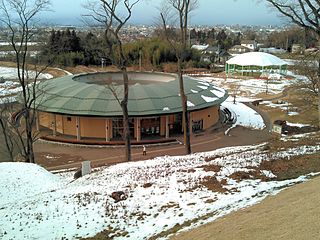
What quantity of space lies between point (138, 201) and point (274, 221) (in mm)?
5291

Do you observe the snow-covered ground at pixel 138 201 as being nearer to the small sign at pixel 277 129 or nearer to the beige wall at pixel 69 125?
the small sign at pixel 277 129

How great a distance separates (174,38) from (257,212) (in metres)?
18.0

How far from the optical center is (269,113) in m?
42.5

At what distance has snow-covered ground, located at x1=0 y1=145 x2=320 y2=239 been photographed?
416 inches

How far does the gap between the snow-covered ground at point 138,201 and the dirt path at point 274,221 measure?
A: 0.79 m

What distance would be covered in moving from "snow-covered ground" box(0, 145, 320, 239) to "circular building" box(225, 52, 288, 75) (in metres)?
62.4

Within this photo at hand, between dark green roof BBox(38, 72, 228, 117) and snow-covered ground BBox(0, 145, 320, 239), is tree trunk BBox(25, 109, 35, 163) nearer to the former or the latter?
snow-covered ground BBox(0, 145, 320, 239)

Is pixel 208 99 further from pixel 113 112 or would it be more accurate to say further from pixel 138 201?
pixel 138 201

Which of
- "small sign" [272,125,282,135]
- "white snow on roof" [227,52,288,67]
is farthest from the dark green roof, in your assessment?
"white snow on roof" [227,52,288,67]

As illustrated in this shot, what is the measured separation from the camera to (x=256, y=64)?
75688 millimetres

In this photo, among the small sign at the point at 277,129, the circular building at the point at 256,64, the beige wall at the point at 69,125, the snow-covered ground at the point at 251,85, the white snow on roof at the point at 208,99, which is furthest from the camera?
the circular building at the point at 256,64

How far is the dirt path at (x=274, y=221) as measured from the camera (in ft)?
23.9

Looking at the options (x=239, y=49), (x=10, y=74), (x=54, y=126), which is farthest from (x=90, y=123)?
(x=239, y=49)

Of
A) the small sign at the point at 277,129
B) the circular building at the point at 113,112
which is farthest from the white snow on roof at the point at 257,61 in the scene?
the small sign at the point at 277,129
